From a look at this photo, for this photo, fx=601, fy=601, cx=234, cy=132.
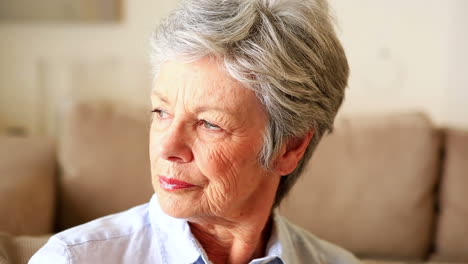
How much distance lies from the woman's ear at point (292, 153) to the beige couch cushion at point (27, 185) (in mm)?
891

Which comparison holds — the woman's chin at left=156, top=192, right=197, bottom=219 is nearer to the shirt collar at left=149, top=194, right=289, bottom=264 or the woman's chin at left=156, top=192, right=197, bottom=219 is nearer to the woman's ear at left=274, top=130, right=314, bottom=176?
the shirt collar at left=149, top=194, right=289, bottom=264

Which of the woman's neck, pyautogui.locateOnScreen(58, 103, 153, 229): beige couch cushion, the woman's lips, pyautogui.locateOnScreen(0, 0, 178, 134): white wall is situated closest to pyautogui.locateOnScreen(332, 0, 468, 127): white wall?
pyautogui.locateOnScreen(0, 0, 178, 134): white wall

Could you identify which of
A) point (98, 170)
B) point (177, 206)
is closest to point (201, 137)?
point (177, 206)

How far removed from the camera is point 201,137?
1.13 m

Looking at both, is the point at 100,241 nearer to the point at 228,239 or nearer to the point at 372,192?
the point at 228,239

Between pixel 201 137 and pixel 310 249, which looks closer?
pixel 201 137

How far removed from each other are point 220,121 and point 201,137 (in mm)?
50

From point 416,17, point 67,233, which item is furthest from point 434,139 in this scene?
point 67,233

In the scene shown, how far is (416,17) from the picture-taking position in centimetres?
279

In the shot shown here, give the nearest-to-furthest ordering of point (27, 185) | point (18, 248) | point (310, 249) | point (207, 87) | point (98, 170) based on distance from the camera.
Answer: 1. point (207, 87)
2. point (18, 248)
3. point (310, 249)
4. point (27, 185)
5. point (98, 170)

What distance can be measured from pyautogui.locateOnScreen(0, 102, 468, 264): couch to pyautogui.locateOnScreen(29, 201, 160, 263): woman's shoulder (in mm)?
1042

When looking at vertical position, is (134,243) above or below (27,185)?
above

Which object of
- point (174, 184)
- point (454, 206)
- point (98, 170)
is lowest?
point (454, 206)

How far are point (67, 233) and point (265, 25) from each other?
55cm
